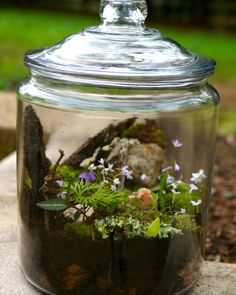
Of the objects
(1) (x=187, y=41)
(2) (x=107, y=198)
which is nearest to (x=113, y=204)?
(2) (x=107, y=198)

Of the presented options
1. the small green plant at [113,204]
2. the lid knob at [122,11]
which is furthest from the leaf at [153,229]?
the lid knob at [122,11]

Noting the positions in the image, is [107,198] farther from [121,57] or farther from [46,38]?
[46,38]

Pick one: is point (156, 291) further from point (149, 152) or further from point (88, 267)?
point (149, 152)

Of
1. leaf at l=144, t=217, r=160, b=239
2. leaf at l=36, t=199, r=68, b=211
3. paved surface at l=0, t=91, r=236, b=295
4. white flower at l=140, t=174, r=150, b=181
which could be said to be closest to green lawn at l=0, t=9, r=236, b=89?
paved surface at l=0, t=91, r=236, b=295

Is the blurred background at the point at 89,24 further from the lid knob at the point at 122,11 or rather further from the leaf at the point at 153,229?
the leaf at the point at 153,229

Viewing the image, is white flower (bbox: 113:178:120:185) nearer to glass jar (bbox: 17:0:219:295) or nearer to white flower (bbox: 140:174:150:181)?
glass jar (bbox: 17:0:219:295)

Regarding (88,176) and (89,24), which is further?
(89,24)
